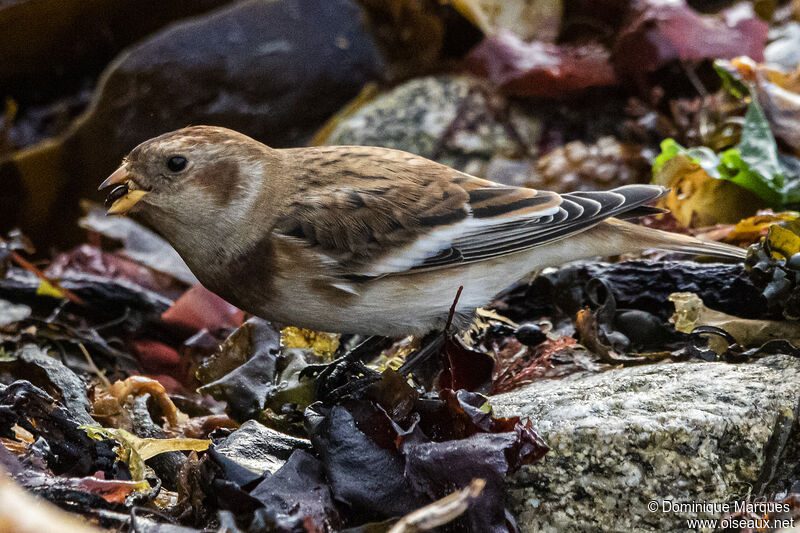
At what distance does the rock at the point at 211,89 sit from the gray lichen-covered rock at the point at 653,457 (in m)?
3.20

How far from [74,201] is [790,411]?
3935 millimetres

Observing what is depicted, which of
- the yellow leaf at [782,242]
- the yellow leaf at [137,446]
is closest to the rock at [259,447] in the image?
the yellow leaf at [137,446]

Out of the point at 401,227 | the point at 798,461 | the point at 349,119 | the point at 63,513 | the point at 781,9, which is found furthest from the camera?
the point at 781,9

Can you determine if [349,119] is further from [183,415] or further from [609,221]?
[183,415]

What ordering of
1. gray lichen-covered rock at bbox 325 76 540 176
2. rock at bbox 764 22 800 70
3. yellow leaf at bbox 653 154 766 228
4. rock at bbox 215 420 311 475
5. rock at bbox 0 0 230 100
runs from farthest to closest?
rock at bbox 0 0 230 100
gray lichen-covered rock at bbox 325 76 540 176
rock at bbox 764 22 800 70
yellow leaf at bbox 653 154 766 228
rock at bbox 215 420 311 475

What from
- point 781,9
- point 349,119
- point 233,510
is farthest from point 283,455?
point 781,9

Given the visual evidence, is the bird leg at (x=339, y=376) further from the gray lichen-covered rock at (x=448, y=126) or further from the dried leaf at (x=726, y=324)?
the gray lichen-covered rock at (x=448, y=126)

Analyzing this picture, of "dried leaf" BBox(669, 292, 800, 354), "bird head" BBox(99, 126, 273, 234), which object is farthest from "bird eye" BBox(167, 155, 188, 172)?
"dried leaf" BBox(669, 292, 800, 354)

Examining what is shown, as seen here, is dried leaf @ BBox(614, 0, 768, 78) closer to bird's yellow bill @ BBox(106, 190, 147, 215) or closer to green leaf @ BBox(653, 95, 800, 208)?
green leaf @ BBox(653, 95, 800, 208)

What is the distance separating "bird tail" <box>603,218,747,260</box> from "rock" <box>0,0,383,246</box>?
2.49 metres

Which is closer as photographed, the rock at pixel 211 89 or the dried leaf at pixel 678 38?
the dried leaf at pixel 678 38

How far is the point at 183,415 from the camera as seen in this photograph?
2.79 m

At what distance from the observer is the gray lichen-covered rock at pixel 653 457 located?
6.64ft

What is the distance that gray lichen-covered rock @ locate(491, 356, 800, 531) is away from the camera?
6.64 ft
